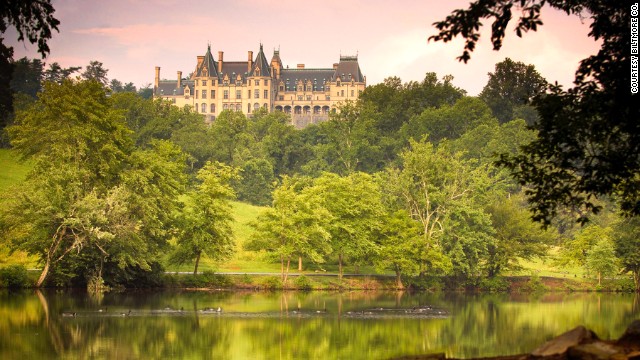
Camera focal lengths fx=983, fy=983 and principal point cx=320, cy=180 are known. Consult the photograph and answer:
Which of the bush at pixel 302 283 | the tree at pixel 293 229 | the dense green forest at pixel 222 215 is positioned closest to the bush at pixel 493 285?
the dense green forest at pixel 222 215

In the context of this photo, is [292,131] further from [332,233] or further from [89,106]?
[89,106]

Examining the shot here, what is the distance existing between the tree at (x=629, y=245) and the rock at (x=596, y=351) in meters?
52.7

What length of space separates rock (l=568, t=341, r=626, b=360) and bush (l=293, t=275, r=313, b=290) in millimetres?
45621

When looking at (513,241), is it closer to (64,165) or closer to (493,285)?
(493,285)

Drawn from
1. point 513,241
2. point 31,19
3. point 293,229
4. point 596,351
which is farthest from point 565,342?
point 513,241

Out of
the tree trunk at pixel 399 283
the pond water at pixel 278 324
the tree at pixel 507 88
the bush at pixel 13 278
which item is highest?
the tree at pixel 507 88

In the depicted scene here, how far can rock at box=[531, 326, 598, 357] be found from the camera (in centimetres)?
2009

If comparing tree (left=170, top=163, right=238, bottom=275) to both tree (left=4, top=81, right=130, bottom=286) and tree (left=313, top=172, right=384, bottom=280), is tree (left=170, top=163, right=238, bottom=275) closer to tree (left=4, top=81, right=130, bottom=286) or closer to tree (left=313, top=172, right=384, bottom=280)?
tree (left=4, top=81, right=130, bottom=286)

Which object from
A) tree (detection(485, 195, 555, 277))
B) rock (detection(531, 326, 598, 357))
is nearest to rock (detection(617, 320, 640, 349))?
rock (detection(531, 326, 598, 357))

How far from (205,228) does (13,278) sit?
532 inches

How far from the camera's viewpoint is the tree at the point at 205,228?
6291 centimetres

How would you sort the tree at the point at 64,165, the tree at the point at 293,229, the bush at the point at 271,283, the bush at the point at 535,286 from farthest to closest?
1. the bush at the point at 535,286
2. the tree at the point at 293,229
3. the bush at the point at 271,283
4. the tree at the point at 64,165

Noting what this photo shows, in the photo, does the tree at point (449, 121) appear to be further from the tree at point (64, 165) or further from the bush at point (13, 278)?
the bush at point (13, 278)

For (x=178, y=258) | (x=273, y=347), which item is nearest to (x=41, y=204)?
(x=178, y=258)
